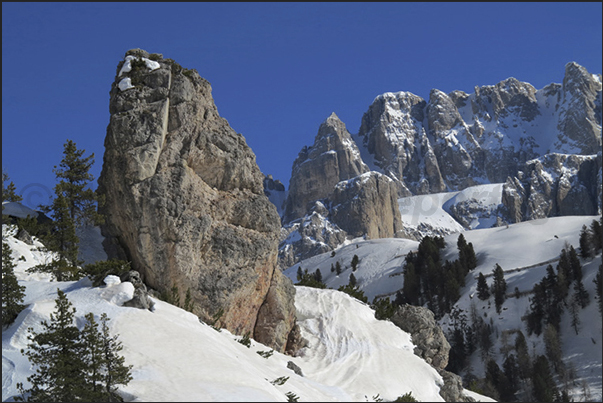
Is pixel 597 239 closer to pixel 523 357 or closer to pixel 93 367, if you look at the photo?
pixel 523 357

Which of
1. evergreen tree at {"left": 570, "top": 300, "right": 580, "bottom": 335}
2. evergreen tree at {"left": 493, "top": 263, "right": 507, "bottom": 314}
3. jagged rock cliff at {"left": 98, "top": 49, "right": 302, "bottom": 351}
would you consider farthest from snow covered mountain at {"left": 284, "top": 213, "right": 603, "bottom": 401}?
jagged rock cliff at {"left": 98, "top": 49, "right": 302, "bottom": 351}

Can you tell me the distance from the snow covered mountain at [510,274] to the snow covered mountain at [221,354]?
5549 cm

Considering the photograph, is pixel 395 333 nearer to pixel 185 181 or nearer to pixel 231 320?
pixel 231 320

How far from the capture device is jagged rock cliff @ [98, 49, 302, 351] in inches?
1304

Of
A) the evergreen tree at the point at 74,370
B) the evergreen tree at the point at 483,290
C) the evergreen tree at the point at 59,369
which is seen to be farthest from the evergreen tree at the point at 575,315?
the evergreen tree at the point at 59,369

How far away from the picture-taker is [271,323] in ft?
119

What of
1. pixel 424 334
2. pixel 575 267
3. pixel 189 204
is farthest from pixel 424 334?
pixel 575 267

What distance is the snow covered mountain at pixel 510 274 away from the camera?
91.8m

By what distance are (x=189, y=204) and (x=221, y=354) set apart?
34.7 feet

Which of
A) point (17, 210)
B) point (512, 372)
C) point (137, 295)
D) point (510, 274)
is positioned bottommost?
point (512, 372)

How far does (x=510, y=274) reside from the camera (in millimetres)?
123625

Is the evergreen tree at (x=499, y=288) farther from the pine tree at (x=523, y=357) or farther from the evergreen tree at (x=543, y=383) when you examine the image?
the evergreen tree at (x=543, y=383)

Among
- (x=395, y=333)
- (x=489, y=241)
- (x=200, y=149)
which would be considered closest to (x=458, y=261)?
(x=489, y=241)

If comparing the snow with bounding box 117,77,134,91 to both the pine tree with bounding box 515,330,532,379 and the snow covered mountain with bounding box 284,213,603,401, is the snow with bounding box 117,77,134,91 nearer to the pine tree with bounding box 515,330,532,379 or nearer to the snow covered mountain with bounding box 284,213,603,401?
the snow covered mountain with bounding box 284,213,603,401
